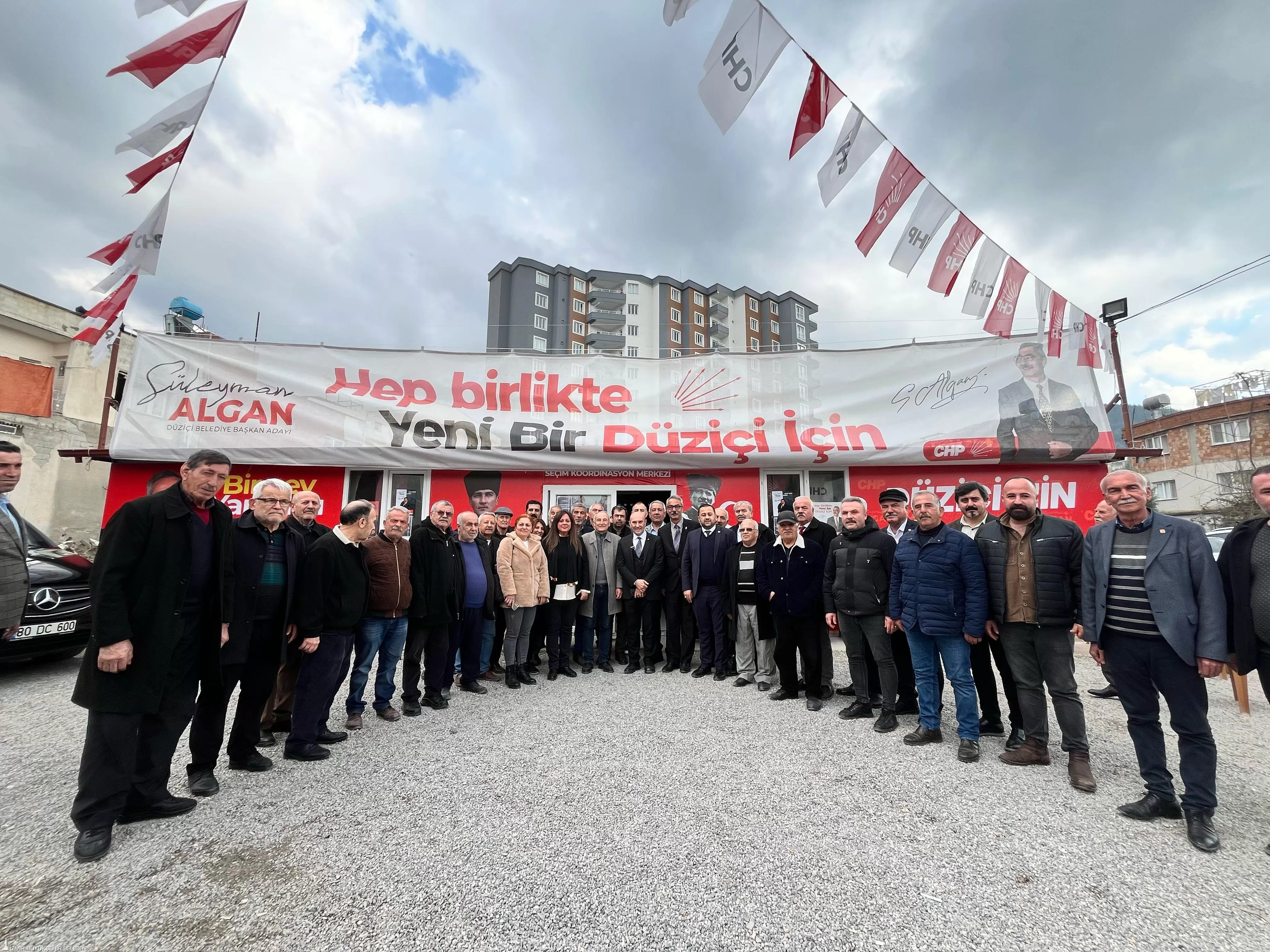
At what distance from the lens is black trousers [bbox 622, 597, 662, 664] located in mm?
6312

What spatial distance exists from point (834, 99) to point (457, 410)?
22.0ft

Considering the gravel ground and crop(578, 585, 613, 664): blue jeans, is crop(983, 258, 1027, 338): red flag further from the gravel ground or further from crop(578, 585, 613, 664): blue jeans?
crop(578, 585, 613, 664): blue jeans

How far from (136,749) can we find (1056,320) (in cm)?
1035

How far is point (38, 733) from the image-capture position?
3955mm

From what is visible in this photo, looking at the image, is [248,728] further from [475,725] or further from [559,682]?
[559,682]

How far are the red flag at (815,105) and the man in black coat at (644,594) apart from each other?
435 cm

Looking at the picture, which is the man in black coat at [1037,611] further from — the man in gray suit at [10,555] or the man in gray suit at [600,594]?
the man in gray suit at [10,555]

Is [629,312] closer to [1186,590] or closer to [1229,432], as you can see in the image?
[1229,432]

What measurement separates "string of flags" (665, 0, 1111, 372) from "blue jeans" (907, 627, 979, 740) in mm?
3962

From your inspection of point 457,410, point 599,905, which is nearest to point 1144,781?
point 599,905

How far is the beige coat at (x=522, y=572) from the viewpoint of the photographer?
17.5ft

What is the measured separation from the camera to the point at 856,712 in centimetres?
453

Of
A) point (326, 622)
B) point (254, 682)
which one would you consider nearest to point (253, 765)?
point (254, 682)

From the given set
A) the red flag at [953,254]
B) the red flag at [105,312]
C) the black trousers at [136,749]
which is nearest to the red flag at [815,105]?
the red flag at [953,254]
